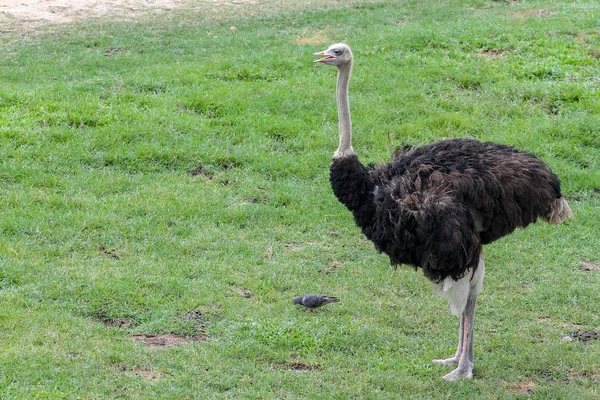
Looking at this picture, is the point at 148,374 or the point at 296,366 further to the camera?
the point at 296,366

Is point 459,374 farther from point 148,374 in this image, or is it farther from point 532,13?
point 532,13

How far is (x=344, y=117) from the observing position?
6617mm

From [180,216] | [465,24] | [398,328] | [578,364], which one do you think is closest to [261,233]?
[180,216]

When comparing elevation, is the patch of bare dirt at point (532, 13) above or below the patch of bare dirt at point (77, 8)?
below

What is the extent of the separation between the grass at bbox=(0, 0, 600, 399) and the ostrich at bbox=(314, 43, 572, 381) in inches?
27.7

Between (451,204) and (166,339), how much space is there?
227cm

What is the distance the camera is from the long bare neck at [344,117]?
6477 mm

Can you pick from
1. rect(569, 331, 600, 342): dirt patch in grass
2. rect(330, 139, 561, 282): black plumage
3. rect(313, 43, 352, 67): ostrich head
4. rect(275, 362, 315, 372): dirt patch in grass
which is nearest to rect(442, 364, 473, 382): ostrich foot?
rect(330, 139, 561, 282): black plumage

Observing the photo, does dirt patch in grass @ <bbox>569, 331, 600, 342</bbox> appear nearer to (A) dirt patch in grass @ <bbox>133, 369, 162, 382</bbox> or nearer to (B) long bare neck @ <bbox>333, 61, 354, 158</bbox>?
(B) long bare neck @ <bbox>333, 61, 354, 158</bbox>

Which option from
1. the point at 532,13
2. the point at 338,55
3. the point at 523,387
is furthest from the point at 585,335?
the point at 532,13

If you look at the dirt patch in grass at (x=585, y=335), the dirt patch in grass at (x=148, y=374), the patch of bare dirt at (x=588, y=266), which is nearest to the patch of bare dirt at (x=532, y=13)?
the patch of bare dirt at (x=588, y=266)

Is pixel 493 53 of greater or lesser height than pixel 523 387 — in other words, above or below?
above

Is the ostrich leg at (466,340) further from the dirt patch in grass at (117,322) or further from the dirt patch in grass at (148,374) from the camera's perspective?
the dirt patch in grass at (117,322)

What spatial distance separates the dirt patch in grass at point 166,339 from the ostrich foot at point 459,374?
68.7 inches
